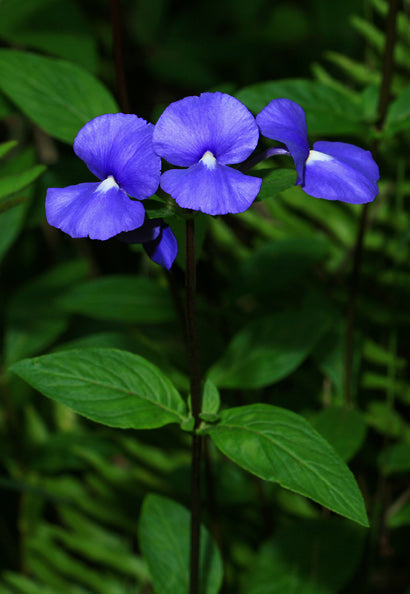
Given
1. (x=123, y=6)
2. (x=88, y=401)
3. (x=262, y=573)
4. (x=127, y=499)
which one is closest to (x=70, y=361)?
(x=88, y=401)

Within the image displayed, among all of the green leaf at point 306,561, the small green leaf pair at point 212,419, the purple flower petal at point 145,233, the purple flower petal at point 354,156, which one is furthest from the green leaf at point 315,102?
the green leaf at point 306,561

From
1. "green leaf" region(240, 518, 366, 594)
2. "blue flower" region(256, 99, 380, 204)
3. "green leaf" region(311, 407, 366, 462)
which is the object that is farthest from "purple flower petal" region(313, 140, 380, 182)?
"green leaf" region(240, 518, 366, 594)

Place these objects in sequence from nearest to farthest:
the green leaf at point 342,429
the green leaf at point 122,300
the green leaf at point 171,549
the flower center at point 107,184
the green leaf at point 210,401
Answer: the flower center at point 107,184
the green leaf at point 210,401
the green leaf at point 171,549
the green leaf at point 342,429
the green leaf at point 122,300

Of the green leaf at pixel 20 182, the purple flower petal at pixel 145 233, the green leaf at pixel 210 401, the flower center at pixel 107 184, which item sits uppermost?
the flower center at pixel 107 184

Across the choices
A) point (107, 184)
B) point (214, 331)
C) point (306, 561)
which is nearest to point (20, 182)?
point (107, 184)

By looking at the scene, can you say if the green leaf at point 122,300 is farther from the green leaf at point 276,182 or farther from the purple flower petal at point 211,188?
the purple flower petal at point 211,188

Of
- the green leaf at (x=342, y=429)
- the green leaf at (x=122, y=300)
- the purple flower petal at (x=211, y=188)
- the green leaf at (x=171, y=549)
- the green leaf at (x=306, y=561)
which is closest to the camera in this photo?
the purple flower petal at (x=211, y=188)
